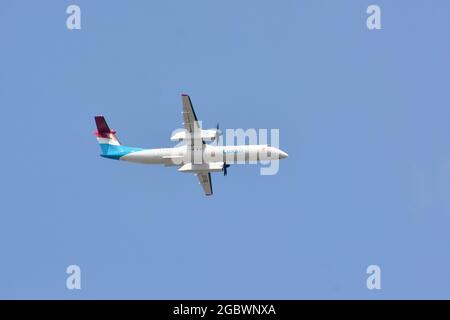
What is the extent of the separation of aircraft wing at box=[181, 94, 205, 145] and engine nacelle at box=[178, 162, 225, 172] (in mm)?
1330

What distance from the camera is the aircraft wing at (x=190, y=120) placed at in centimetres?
4038

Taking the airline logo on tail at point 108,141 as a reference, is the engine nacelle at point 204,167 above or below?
below

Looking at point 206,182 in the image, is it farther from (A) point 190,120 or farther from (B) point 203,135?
(A) point 190,120

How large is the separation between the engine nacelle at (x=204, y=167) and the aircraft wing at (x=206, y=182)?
1.75 m

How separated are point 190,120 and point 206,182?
5245 millimetres

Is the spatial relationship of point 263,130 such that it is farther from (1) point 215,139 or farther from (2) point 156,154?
(2) point 156,154

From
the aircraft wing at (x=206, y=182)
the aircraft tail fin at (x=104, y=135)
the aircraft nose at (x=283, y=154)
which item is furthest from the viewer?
the aircraft wing at (x=206, y=182)

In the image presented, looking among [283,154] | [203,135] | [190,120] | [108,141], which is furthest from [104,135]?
[283,154]

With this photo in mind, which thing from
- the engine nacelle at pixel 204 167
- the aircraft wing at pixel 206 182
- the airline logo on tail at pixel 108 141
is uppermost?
the airline logo on tail at pixel 108 141

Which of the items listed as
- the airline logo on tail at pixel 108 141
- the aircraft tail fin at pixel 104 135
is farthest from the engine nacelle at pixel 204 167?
the aircraft tail fin at pixel 104 135

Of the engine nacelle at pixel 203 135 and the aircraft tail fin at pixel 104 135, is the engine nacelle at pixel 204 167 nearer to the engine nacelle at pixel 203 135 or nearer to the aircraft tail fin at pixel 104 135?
the engine nacelle at pixel 203 135

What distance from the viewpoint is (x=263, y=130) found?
44438 mm

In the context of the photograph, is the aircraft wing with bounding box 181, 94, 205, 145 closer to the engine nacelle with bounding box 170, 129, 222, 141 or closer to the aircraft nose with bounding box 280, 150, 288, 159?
the engine nacelle with bounding box 170, 129, 222, 141

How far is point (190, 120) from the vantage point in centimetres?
4131
